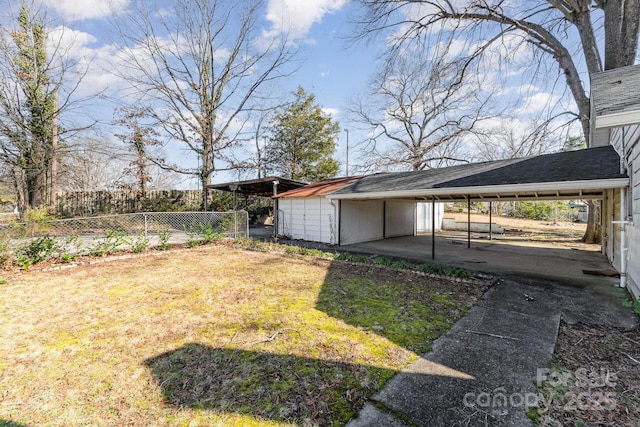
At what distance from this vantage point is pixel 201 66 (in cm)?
1714

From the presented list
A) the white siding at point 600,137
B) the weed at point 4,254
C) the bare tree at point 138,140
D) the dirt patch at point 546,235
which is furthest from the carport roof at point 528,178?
the bare tree at point 138,140

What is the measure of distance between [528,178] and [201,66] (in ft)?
60.7

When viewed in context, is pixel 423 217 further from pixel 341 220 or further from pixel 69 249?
pixel 69 249

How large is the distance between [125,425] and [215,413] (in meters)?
0.59

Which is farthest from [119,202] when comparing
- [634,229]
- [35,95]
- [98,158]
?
[634,229]

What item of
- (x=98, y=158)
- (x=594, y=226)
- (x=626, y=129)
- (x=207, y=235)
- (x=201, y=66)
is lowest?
(x=207, y=235)

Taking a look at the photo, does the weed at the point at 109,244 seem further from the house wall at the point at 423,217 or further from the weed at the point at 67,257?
the house wall at the point at 423,217

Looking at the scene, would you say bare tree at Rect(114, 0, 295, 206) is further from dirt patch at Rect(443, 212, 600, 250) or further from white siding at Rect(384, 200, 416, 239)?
dirt patch at Rect(443, 212, 600, 250)

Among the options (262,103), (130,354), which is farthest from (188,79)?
(130,354)

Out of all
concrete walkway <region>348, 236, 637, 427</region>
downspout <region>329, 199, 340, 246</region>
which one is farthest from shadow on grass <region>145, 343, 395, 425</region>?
downspout <region>329, 199, 340, 246</region>

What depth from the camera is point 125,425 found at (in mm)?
1891

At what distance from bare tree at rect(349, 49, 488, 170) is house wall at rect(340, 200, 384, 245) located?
9.45 metres

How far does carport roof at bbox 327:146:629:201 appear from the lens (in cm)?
542

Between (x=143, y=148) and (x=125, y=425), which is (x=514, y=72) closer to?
(x=125, y=425)
